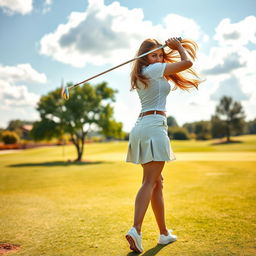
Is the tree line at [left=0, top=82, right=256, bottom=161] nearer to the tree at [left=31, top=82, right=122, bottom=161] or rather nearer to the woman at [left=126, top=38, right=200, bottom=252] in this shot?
the tree at [left=31, top=82, right=122, bottom=161]

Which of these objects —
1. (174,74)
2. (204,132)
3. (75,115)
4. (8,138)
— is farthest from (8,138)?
(174,74)

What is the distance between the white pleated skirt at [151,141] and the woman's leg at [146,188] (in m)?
0.12

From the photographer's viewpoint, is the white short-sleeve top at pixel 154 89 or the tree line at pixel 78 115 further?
the tree line at pixel 78 115

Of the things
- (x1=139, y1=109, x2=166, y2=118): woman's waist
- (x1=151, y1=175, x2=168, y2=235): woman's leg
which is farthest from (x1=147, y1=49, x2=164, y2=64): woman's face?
(x1=151, y1=175, x2=168, y2=235): woman's leg

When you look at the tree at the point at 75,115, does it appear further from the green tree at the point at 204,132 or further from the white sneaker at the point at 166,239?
the green tree at the point at 204,132

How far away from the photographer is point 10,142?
249 feet

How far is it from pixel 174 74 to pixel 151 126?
1.03 m

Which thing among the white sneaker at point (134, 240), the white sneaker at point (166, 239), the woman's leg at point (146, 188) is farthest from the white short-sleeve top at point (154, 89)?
the white sneaker at point (166, 239)

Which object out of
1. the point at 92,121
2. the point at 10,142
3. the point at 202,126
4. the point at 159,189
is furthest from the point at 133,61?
the point at 202,126

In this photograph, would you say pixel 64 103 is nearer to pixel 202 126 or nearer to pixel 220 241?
pixel 220 241

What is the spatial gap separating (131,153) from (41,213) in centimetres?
302

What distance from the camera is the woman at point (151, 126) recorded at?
3668mm

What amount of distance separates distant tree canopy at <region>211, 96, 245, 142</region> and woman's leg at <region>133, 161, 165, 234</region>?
270 feet

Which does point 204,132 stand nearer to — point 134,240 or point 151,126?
point 151,126
